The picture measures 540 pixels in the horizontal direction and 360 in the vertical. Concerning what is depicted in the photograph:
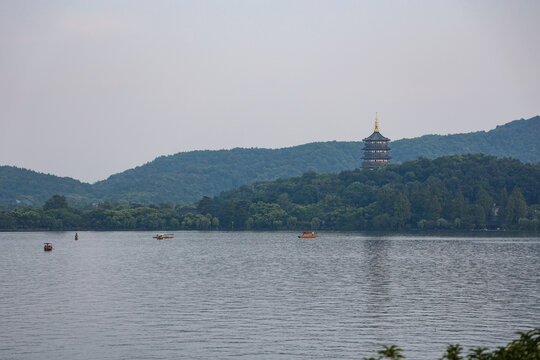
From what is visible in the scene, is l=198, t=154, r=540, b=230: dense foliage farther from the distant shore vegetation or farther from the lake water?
the lake water

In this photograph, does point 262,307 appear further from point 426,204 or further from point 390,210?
point 390,210

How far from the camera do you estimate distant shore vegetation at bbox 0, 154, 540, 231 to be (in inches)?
6319

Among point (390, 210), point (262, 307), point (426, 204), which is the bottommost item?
point (262, 307)

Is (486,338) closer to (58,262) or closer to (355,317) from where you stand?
(355,317)

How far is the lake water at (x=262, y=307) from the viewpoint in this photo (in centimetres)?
3462

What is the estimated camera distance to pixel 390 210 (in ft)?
557

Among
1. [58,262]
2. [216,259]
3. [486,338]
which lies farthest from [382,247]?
[486,338]

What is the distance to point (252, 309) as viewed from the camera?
45281 millimetres

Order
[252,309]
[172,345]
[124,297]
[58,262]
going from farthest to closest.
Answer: [58,262], [124,297], [252,309], [172,345]

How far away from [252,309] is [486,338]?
1496 cm

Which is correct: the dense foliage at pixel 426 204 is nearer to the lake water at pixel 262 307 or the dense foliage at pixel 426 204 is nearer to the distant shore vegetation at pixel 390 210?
the distant shore vegetation at pixel 390 210

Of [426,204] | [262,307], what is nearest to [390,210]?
[426,204]

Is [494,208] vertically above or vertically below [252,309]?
above

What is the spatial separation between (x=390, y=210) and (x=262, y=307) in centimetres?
12683
